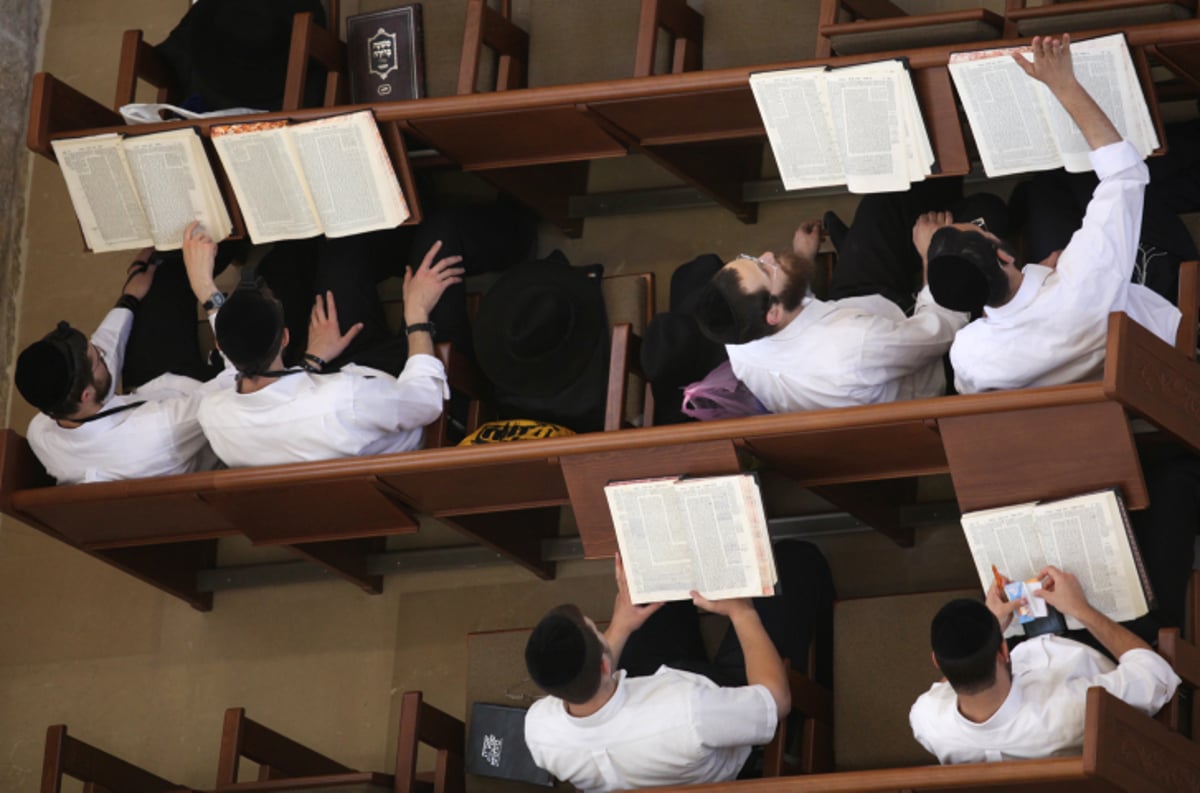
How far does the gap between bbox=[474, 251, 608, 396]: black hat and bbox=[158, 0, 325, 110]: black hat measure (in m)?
0.94

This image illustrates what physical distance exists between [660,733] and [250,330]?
4.74 feet

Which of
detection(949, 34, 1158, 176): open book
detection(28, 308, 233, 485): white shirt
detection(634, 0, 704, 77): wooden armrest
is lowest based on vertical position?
detection(28, 308, 233, 485): white shirt

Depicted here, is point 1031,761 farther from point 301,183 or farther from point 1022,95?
point 301,183

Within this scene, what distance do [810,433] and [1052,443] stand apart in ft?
1.76

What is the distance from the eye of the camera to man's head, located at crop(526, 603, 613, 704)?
13.1 feet

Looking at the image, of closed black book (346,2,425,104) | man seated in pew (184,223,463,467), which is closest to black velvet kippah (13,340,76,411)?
man seated in pew (184,223,463,467)

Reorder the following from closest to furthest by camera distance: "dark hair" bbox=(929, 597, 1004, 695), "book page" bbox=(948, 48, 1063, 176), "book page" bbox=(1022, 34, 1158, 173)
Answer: "dark hair" bbox=(929, 597, 1004, 695) < "book page" bbox=(1022, 34, 1158, 173) < "book page" bbox=(948, 48, 1063, 176)

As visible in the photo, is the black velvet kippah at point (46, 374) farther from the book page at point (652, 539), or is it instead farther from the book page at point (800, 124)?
the book page at point (800, 124)

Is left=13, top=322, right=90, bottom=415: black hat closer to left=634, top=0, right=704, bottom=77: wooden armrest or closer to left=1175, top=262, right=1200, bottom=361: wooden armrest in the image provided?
left=634, top=0, right=704, bottom=77: wooden armrest

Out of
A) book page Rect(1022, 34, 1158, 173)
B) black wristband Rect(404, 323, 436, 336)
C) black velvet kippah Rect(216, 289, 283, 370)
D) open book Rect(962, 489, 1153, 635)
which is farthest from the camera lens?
black wristband Rect(404, 323, 436, 336)

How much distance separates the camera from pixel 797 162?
14.8ft

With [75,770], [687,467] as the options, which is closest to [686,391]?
[687,467]

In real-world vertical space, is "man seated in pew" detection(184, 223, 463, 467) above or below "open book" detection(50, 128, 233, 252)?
below

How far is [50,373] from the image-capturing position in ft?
15.7
